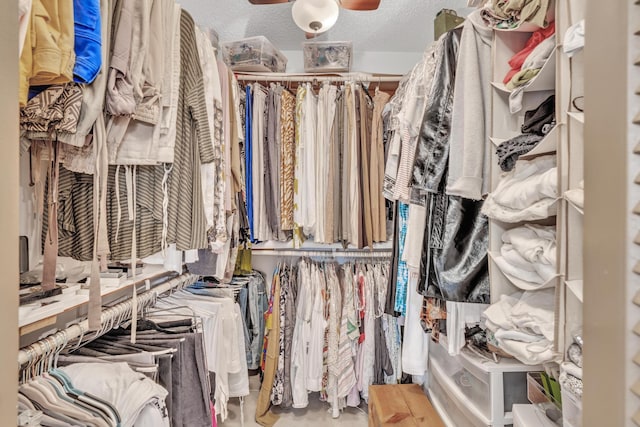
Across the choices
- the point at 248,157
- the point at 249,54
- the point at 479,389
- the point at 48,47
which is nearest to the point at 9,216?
the point at 48,47

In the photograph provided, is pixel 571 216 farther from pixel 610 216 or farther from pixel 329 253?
pixel 329 253

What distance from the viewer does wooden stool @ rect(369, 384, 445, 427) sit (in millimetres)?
1801

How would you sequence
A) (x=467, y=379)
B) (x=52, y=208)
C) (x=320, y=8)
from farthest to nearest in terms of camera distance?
1. (x=320, y=8)
2. (x=467, y=379)
3. (x=52, y=208)

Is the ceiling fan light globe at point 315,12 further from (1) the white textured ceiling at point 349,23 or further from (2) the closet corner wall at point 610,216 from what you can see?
(2) the closet corner wall at point 610,216

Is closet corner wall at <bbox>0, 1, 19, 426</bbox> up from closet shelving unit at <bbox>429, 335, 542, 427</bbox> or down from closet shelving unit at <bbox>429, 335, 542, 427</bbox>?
up

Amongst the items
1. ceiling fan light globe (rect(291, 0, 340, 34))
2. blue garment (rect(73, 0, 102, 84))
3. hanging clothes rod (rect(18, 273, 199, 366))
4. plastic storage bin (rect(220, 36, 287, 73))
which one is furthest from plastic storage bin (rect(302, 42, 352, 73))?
blue garment (rect(73, 0, 102, 84))

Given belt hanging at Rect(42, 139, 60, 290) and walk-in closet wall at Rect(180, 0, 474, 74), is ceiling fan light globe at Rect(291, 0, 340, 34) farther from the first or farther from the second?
belt hanging at Rect(42, 139, 60, 290)

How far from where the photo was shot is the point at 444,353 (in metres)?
1.83

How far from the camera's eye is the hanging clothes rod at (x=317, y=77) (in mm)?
2383

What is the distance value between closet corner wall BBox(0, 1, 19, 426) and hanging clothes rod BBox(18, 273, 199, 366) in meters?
0.61

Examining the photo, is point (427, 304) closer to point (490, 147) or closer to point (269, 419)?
point (490, 147)

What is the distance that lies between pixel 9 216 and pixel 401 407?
1967 mm

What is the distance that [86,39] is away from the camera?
33.6 inches

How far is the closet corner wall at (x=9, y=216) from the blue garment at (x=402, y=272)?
169cm
